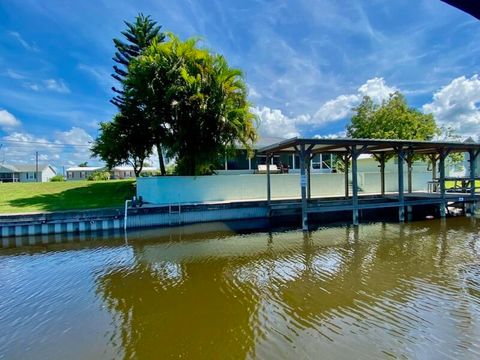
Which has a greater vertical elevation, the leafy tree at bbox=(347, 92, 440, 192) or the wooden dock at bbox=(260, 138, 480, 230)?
the leafy tree at bbox=(347, 92, 440, 192)

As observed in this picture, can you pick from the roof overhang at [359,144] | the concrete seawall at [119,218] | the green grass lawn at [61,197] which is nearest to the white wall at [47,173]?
the green grass lawn at [61,197]

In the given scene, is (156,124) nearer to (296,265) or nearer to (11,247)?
(11,247)

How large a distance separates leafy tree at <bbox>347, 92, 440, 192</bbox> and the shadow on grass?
59.2ft

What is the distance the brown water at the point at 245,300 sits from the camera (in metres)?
4.02

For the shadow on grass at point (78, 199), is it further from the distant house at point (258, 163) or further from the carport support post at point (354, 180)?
the carport support post at point (354, 180)

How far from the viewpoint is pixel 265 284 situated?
6.26 m

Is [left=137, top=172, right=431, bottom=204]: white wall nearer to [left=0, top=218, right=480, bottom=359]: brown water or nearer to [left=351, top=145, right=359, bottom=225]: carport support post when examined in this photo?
[left=351, top=145, right=359, bottom=225]: carport support post

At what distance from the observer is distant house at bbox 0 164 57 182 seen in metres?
48.8

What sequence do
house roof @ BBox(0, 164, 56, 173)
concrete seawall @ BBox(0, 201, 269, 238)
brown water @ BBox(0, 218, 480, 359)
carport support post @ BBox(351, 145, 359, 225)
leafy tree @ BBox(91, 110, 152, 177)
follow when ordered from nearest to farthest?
1. brown water @ BBox(0, 218, 480, 359)
2. concrete seawall @ BBox(0, 201, 269, 238)
3. carport support post @ BBox(351, 145, 359, 225)
4. leafy tree @ BBox(91, 110, 152, 177)
5. house roof @ BBox(0, 164, 56, 173)

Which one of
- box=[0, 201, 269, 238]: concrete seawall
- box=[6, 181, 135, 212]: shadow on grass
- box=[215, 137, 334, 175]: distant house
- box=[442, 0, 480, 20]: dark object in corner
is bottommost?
box=[0, 201, 269, 238]: concrete seawall

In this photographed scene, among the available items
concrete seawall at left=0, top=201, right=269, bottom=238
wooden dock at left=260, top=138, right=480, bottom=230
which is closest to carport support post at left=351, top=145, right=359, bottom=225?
wooden dock at left=260, top=138, right=480, bottom=230

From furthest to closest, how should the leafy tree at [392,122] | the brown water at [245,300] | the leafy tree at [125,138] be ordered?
1. the leafy tree at [392,122]
2. the leafy tree at [125,138]
3. the brown water at [245,300]

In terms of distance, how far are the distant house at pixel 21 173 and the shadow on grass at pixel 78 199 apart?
125 ft

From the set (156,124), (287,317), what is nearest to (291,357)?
(287,317)
